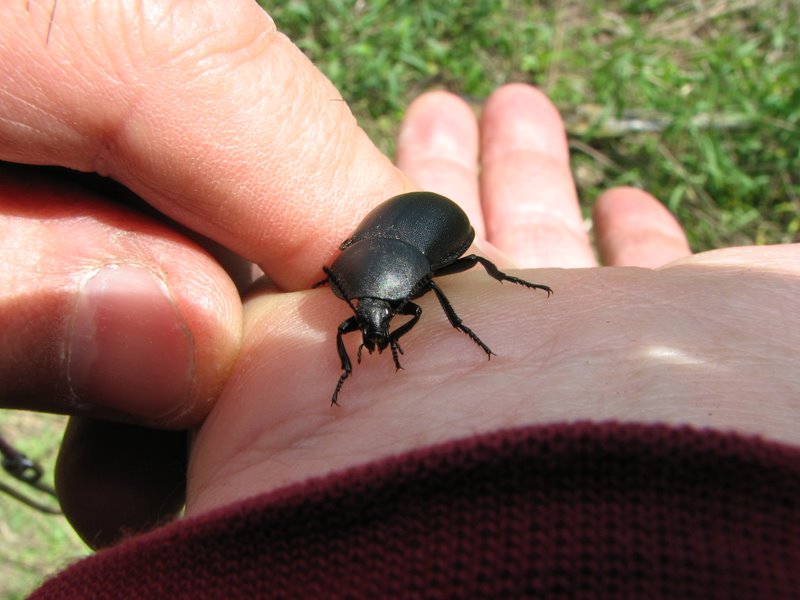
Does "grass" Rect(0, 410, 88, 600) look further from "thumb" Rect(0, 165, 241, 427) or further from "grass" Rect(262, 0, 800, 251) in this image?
"grass" Rect(262, 0, 800, 251)

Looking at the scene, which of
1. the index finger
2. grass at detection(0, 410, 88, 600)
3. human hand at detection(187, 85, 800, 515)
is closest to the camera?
human hand at detection(187, 85, 800, 515)

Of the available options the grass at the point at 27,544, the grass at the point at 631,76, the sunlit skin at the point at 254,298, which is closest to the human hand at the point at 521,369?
the sunlit skin at the point at 254,298

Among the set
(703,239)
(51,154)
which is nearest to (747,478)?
(51,154)

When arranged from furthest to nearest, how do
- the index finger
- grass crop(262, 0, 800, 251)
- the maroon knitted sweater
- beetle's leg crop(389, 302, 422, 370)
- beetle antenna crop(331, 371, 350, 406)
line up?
grass crop(262, 0, 800, 251)
beetle's leg crop(389, 302, 422, 370)
beetle antenna crop(331, 371, 350, 406)
the index finger
the maroon knitted sweater

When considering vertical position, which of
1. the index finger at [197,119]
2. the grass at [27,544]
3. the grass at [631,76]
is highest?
the index finger at [197,119]

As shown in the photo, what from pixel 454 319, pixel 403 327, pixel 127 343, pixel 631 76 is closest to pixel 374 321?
pixel 403 327

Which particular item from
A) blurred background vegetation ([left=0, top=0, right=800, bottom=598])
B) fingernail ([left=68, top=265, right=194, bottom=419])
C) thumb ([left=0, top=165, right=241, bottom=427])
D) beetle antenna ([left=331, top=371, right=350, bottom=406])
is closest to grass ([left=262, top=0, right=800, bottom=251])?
blurred background vegetation ([left=0, top=0, right=800, bottom=598])

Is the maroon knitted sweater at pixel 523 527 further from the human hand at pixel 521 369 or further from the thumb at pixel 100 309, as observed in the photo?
the thumb at pixel 100 309
